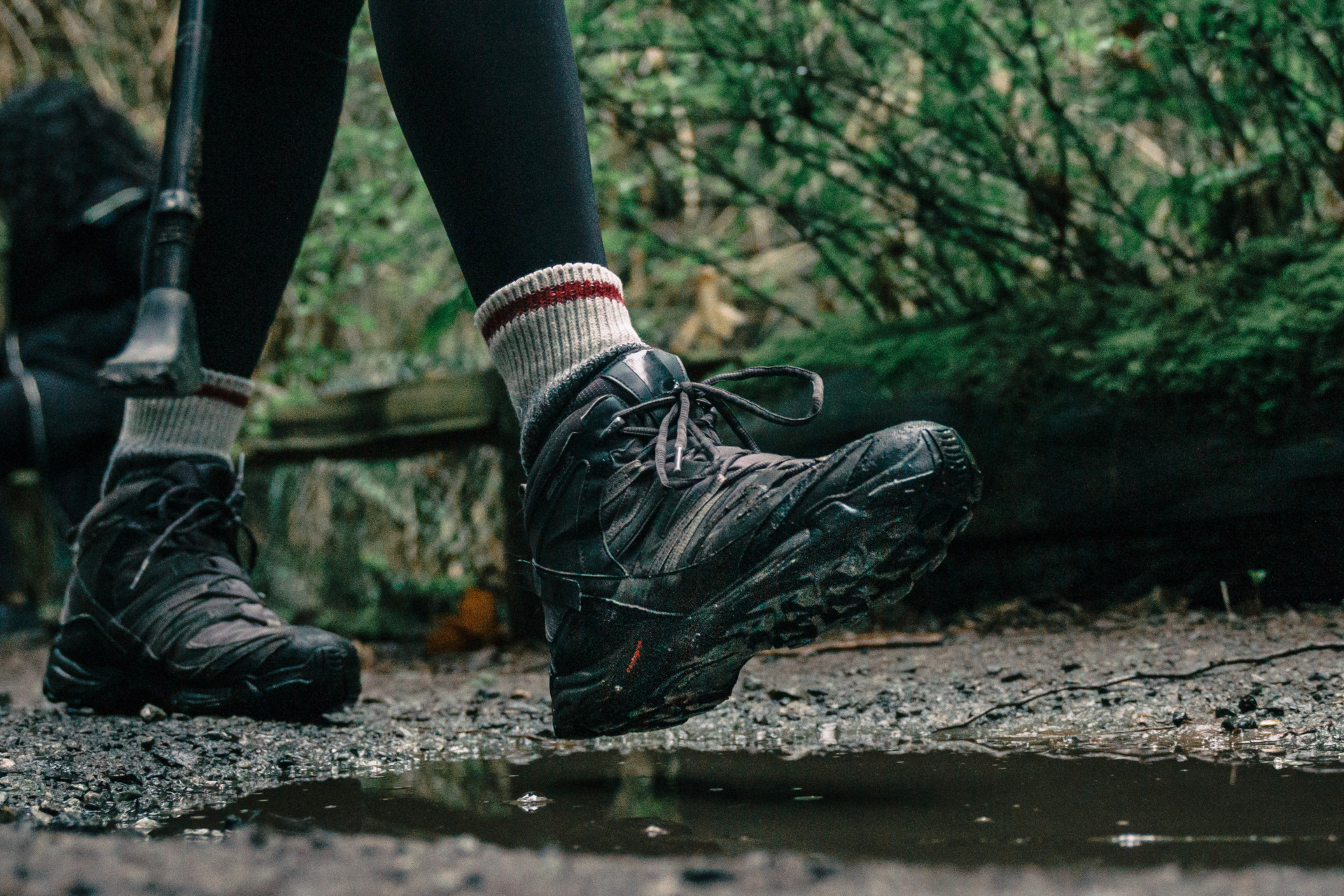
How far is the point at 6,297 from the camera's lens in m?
3.80

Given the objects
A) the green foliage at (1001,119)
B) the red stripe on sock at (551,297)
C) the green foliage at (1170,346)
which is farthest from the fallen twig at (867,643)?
the red stripe on sock at (551,297)

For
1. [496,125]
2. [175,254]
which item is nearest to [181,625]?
[175,254]

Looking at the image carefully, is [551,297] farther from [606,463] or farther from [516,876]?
[516,876]

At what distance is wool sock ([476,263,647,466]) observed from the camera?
1.34 metres

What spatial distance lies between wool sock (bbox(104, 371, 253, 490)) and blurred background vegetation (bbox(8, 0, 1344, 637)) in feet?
3.97

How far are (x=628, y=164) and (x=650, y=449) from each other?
3.74 metres

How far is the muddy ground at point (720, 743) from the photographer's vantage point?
0.73 metres

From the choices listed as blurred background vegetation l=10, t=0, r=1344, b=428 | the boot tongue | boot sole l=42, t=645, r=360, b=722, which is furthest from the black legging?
blurred background vegetation l=10, t=0, r=1344, b=428

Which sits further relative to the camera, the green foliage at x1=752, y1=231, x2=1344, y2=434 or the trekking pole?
the green foliage at x1=752, y1=231, x2=1344, y2=434

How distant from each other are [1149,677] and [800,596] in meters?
0.69

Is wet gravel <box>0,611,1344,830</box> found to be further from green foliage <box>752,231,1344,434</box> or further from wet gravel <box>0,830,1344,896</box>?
green foliage <box>752,231,1344,434</box>

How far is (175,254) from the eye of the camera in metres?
1.30

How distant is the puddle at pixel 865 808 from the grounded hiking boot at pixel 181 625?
288mm

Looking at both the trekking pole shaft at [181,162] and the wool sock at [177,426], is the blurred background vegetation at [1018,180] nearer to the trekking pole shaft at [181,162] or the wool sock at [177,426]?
the wool sock at [177,426]
